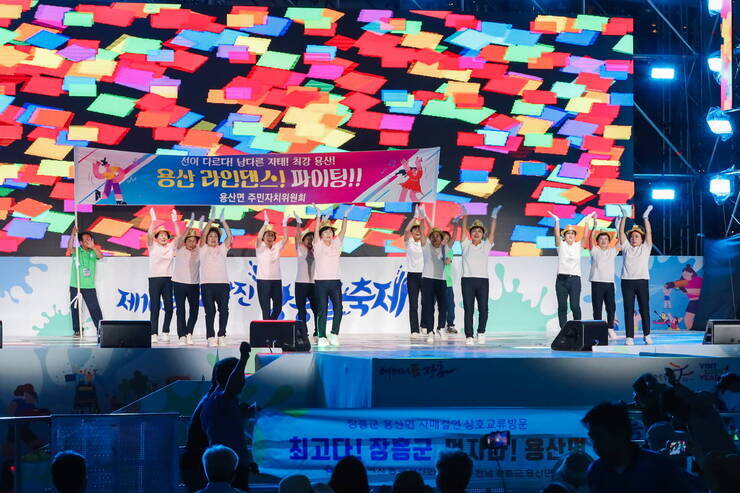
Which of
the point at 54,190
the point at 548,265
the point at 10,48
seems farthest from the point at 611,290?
the point at 10,48

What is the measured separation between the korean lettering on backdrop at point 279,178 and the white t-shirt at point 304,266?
5.39 ft

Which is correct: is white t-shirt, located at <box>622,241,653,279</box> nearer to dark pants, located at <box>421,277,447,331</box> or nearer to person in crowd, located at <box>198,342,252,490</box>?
dark pants, located at <box>421,277,447,331</box>

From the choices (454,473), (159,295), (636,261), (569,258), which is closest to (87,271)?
(159,295)

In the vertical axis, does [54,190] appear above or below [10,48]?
below

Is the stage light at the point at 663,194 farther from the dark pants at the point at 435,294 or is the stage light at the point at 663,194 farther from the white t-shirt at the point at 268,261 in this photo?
the white t-shirt at the point at 268,261

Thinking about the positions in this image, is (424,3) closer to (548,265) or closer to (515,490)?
(548,265)

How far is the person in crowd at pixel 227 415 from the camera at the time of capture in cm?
486

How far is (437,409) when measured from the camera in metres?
6.01

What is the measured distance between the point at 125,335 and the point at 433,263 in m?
3.70

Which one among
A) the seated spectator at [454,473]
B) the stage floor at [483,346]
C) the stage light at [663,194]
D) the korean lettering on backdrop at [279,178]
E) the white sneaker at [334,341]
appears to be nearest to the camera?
the seated spectator at [454,473]

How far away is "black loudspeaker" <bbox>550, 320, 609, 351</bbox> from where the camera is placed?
31.1ft

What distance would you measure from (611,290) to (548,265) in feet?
9.56

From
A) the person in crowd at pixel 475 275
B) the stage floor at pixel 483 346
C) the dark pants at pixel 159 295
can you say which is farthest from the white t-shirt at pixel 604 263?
the dark pants at pixel 159 295

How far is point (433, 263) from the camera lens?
1155 cm
